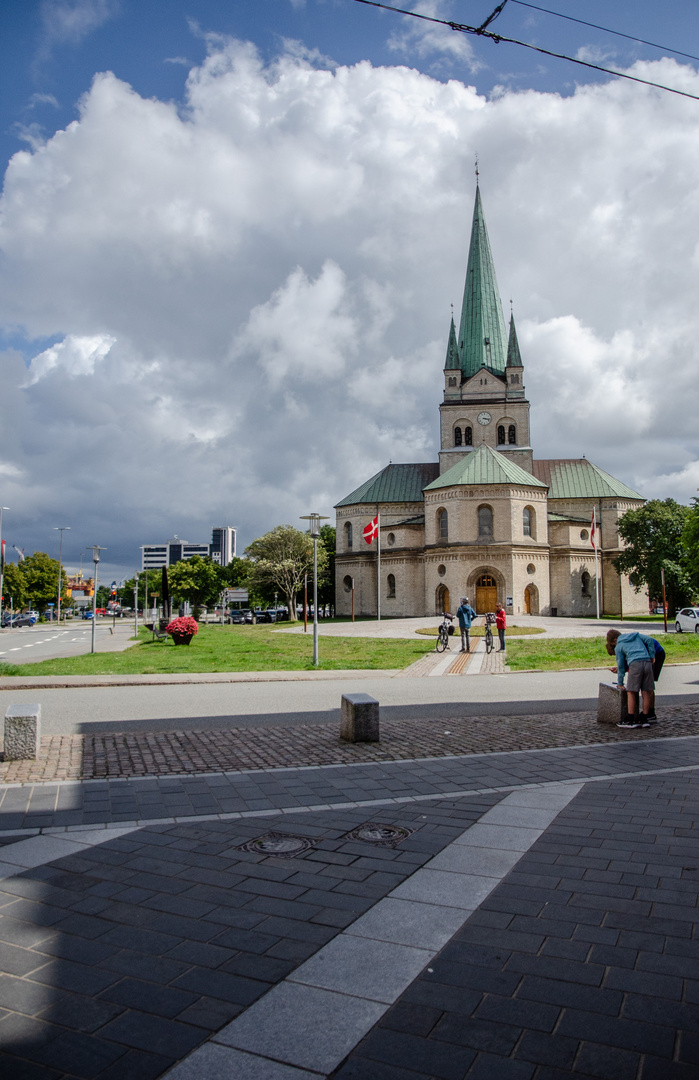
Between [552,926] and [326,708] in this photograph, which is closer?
[552,926]

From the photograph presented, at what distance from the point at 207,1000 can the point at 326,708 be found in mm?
9543

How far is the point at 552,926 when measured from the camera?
4.14m

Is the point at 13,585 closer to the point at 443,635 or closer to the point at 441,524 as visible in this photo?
the point at 441,524

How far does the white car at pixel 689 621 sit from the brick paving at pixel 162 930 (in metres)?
32.9

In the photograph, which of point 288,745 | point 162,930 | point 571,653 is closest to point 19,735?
point 288,745

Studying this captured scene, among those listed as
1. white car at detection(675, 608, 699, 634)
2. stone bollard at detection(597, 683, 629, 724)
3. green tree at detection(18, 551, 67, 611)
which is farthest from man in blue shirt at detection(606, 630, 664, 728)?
green tree at detection(18, 551, 67, 611)

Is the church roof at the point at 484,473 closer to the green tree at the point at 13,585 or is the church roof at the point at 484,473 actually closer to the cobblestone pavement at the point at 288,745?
the cobblestone pavement at the point at 288,745

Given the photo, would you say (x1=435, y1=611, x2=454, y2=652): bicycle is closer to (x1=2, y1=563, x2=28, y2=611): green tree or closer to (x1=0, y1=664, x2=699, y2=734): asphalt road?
(x1=0, y1=664, x2=699, y2=734): asphalt road

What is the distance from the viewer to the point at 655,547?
5322 cm

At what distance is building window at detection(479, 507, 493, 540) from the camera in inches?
2103

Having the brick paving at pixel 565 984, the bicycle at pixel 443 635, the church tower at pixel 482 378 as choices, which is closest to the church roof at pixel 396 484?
the church tower at pixel 482 378

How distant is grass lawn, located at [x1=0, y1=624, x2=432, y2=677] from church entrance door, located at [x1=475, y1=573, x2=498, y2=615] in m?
21.5

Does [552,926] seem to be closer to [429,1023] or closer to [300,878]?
[429,1023]

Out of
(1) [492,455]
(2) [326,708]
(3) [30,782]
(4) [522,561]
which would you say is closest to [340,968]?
(3) [30,782]
